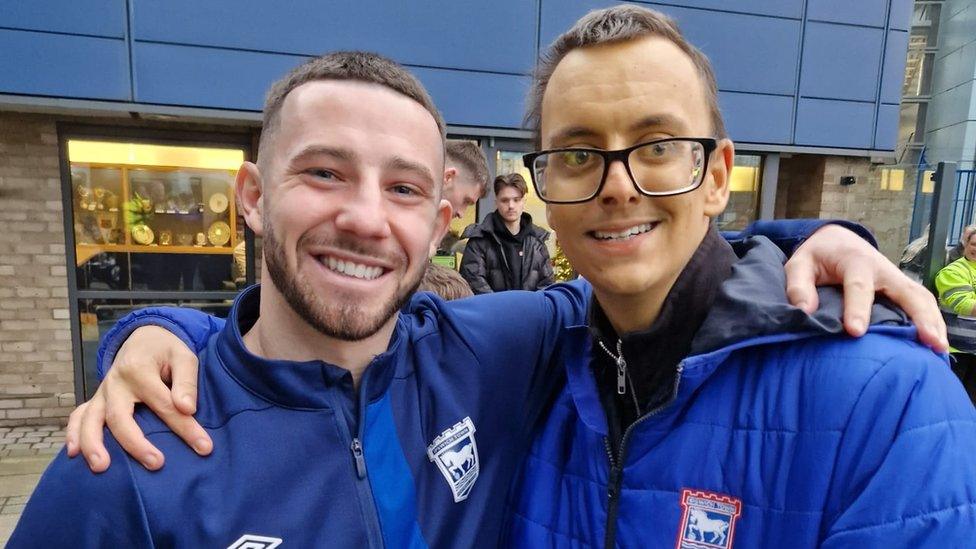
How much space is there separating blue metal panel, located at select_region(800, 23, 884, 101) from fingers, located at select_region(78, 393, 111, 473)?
7443 mm

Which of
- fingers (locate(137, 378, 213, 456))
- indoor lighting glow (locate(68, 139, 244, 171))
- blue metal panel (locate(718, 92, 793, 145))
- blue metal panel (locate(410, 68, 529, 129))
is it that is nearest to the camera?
fingers (locate(137, 378, 213, 456))

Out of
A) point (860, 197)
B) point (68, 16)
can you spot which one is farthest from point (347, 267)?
point (860, 197)

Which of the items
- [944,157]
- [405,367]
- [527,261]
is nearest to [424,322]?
[405,367]

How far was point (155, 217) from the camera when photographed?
19.0 ft

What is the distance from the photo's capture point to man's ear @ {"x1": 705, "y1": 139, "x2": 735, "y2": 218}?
1.33m

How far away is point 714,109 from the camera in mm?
1359

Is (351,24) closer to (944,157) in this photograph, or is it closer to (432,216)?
(432,216)

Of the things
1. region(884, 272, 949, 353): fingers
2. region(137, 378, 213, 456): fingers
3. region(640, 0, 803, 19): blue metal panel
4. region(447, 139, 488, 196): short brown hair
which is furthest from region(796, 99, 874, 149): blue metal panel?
region(137, 378, 213, 456): fingers

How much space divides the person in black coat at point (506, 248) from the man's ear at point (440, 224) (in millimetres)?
2859

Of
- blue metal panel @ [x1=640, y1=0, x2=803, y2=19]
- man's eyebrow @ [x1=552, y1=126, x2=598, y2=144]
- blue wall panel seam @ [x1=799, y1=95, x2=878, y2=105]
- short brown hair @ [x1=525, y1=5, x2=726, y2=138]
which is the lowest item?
man's eyebrow @ [x1=552, y1=126, x2=598, y2=144]

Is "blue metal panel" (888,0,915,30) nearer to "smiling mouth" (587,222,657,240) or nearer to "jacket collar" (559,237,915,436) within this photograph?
"jacket collar" (559,237,915,436)

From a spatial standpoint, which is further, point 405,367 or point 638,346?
point 405,367

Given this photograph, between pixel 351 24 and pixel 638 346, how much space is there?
208 inches

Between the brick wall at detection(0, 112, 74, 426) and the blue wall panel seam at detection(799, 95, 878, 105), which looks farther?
the blue wall panel seam at detection(799, 95, 878, 105)
